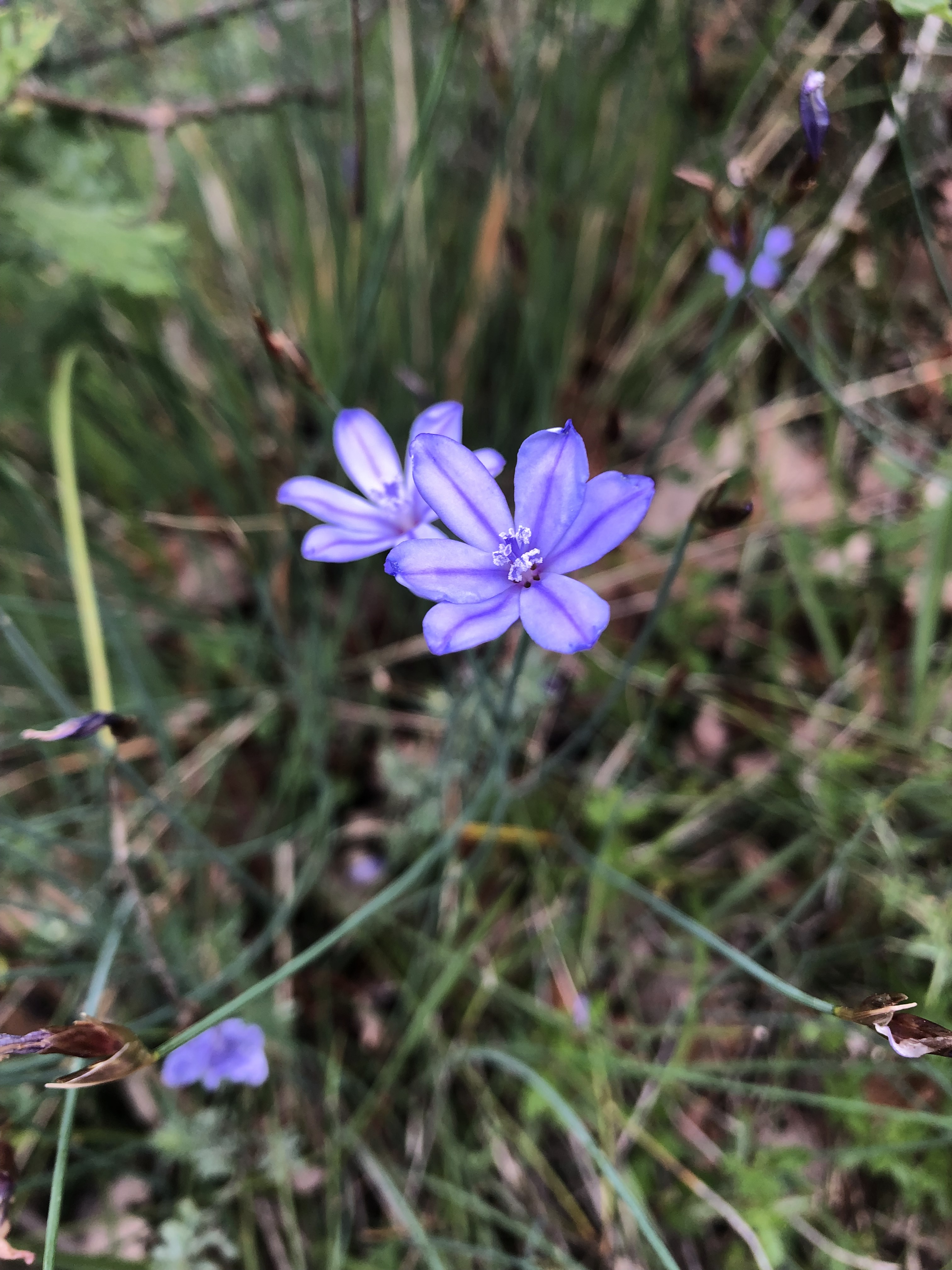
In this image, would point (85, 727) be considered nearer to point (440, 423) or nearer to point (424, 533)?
point (424, 533)

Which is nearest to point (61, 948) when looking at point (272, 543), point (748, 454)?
point (272, 543)

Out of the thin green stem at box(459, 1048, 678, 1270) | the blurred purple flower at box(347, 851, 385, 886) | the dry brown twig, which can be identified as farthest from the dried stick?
the thin green stem at box(459, 1048, 678, 1270)

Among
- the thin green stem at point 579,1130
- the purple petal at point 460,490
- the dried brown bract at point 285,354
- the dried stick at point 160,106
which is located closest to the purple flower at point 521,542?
the purple petal at point 460,490

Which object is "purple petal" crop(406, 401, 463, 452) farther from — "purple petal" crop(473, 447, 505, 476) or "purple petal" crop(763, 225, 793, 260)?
"purple petal" crop(763, 225, 793, 260)

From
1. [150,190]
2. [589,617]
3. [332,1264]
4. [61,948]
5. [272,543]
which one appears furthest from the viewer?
[150,190]

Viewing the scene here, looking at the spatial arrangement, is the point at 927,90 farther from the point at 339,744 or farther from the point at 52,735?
the point at 52,735

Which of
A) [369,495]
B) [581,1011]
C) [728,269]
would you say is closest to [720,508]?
[369,495]
